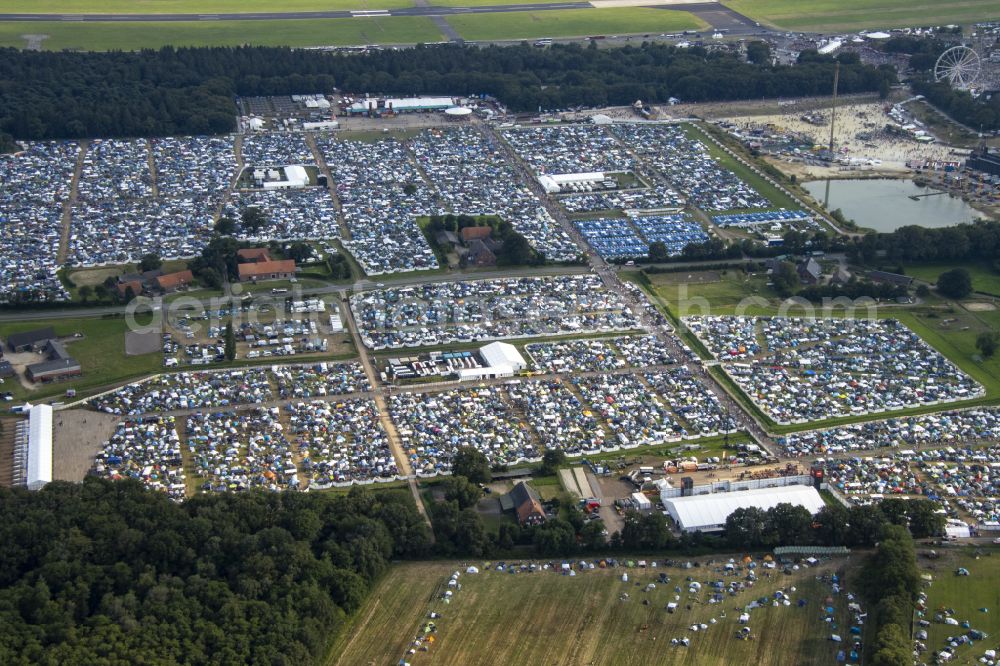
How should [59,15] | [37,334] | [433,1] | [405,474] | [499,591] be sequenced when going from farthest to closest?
[433,1] < [59,15] < [37,334] < [405,474] < [499,591]

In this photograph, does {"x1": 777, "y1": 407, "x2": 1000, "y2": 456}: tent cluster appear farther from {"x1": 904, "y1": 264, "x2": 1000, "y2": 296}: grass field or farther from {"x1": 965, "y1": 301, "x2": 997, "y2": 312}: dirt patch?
{"x1": 904, "y1": 264, "x2": 1000, "y2": 296}: grass field

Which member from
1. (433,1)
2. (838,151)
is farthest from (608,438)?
(433,1)

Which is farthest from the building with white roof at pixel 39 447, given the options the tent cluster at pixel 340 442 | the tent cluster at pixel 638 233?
the tent cluster at pixel 638 233

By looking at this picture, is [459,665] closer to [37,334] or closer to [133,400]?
[133,400]

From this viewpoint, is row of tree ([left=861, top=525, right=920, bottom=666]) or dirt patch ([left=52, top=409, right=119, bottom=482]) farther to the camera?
dirt patch ([left=52, top=409, right=119, bottom=482])

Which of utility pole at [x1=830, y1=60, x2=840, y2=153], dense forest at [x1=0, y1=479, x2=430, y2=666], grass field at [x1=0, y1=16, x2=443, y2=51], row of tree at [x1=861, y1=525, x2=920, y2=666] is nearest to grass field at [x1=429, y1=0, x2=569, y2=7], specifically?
grass field at [x1=0, y1=16, x2=443, y2=51]
